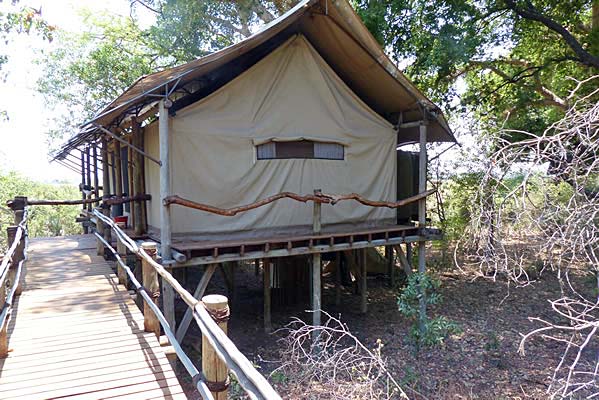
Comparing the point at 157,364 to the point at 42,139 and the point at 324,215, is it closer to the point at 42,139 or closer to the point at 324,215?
the point at 324,215

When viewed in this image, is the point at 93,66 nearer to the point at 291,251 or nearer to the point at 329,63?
the point at 329,63

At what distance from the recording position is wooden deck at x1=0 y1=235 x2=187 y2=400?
321cm

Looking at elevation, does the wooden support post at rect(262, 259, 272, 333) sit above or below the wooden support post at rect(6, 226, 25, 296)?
below

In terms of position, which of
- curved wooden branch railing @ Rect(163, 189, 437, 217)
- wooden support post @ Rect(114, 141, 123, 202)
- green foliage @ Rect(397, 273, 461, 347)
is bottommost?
green foliage @ Rect(397, 273, 461, 347)

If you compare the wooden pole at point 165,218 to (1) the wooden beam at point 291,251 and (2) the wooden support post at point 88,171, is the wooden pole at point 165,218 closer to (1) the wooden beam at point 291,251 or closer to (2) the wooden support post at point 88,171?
(1) the wooden beam at point 291,251

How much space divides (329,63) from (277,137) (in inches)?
86.3

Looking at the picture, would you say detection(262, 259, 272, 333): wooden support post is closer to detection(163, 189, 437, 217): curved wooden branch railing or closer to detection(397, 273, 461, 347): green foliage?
detection(163, 189, 437, 217): curved wooden branch railing

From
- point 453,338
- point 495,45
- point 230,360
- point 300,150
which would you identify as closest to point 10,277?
point 230,360

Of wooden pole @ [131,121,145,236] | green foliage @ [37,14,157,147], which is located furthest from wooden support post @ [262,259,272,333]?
green foliage @ [37,14,157,147]

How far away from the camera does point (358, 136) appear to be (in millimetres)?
8273

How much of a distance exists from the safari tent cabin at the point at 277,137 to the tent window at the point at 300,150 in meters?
0.02

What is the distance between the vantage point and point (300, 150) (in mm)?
7680

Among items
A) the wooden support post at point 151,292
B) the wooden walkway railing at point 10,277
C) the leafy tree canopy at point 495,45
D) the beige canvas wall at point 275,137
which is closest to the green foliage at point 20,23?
the beige canvas wall at point 275,137

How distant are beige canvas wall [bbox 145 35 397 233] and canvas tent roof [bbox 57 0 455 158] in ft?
1.23
